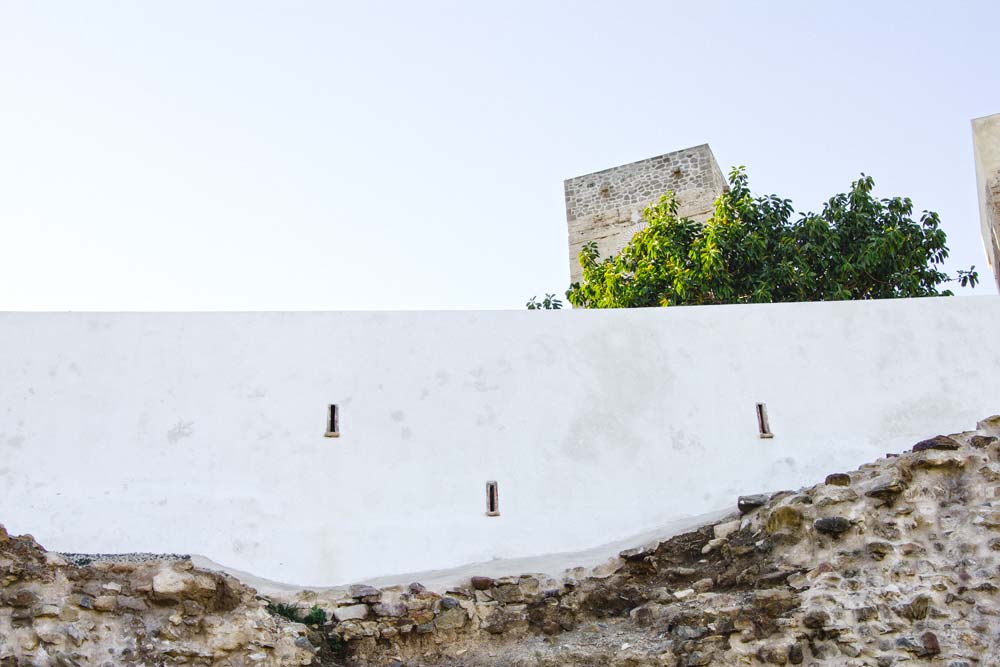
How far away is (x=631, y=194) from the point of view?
58.1 feet

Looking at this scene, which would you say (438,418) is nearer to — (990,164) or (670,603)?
(670,603)

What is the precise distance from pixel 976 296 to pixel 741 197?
18.1 ft

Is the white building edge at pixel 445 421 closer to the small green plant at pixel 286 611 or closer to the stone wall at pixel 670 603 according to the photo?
the small green plant at pixel 286 611

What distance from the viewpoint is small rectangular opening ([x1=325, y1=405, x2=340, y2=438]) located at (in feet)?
26.1

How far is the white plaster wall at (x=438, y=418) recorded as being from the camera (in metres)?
7.57

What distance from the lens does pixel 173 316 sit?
8.29 meters

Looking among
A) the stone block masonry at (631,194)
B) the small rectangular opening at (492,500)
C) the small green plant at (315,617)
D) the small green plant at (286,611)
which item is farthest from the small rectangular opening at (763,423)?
the stone block masonry at (631,194)

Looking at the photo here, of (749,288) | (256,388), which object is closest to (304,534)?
(256,388)

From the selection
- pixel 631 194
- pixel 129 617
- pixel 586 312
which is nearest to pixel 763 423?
pixel 586 312

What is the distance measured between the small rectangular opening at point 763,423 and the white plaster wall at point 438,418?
0.04 metres

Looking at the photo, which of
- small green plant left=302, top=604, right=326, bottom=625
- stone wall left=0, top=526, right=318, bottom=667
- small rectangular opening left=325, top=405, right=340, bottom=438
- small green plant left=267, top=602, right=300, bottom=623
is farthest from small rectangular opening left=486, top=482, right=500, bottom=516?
stone wall left=0, top=526, right=318, bottom=667

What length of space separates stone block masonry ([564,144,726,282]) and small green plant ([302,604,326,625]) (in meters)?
10.6

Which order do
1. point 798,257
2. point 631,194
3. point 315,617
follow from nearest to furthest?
1. point 315,617
2. point 798,257
3. point 631,194

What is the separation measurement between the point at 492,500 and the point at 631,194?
10616mm
